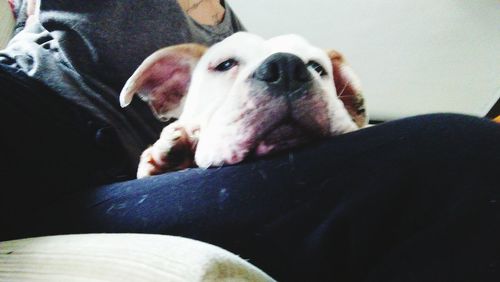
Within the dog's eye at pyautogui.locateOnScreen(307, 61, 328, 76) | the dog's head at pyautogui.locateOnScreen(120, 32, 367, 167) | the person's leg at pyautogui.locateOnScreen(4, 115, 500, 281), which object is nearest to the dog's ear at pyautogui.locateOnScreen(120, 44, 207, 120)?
the dog's head at pyautogui.locateOnScreen(120, 32, 367, 167)

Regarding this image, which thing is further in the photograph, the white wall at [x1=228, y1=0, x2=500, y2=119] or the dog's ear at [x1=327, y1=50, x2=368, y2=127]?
the white wall at [x1=228, y1=0, x2=500, y2=119]

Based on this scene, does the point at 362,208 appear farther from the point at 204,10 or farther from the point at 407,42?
the point at 407,42

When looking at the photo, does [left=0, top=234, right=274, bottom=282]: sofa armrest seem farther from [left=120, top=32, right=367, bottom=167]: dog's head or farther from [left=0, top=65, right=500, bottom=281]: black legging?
[left=120, top=32, right=367, bottom=167]: dog's head

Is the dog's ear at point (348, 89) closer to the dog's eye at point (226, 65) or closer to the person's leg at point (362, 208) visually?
the dog's eye at point (226, 65)

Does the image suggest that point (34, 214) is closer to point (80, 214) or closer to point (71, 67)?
point (80, 214)

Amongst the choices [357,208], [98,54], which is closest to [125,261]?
[357,208]

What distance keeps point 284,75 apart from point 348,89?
32cm

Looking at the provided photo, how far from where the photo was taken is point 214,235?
482 millimetres

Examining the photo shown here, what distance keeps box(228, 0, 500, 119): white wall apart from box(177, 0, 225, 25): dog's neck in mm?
469

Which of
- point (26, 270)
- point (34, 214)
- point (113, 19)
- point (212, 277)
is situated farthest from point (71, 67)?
point (212, 277)

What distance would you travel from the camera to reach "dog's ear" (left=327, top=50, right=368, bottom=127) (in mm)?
874

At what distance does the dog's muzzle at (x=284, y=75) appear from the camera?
0.61 m

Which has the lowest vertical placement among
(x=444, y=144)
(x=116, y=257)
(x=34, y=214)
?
(x=34, y=214)

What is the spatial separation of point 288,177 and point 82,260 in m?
0.25
